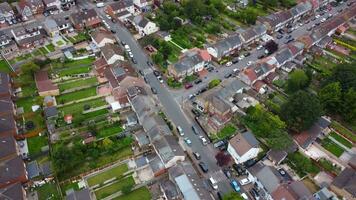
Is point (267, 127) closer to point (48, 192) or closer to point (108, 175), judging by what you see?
point (108, 175)

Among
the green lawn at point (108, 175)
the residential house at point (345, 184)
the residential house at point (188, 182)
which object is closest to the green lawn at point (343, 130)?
the residential house at point (345, 184)

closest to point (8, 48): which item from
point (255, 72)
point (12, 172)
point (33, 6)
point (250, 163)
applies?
point (33, 6)

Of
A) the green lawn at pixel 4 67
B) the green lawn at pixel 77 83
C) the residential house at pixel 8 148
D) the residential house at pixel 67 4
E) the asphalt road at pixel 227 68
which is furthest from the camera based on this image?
the residential house at pixel 67 4

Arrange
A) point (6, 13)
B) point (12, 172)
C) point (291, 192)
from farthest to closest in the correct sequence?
point (6, 13)
point (12, 172)
point (291, 192)

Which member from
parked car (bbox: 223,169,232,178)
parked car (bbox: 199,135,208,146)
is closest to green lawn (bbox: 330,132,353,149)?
parked car (bbox: 223,169,232,178)

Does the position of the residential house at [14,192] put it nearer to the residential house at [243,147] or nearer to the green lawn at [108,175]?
the green lawn at [108,175]

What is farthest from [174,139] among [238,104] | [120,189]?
[238,104]
